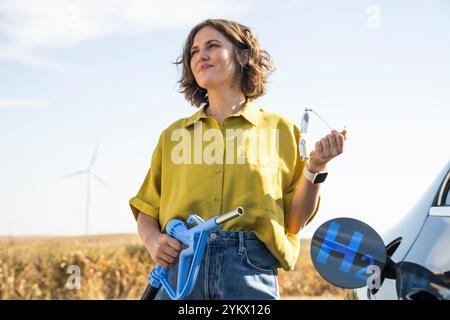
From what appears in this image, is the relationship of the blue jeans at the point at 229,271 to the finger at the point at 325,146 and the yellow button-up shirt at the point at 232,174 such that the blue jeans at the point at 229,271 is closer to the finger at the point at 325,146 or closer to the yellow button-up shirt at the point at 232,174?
the yellow button-up shirt at the point at 232,174

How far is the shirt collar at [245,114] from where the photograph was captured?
230 cm

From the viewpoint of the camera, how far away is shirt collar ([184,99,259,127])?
2.30m

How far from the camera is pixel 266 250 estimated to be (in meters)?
2.11

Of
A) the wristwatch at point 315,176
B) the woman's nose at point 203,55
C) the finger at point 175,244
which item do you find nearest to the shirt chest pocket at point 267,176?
the wristwatch at point 315,176

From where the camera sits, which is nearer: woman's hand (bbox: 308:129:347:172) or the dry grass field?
woman's hand (bbox: 308:129:347:172)

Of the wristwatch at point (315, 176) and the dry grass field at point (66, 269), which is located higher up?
the wristwatch at point (315, 176)

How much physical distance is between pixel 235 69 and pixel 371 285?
1.03 meters

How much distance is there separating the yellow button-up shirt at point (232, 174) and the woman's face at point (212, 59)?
0.12 m

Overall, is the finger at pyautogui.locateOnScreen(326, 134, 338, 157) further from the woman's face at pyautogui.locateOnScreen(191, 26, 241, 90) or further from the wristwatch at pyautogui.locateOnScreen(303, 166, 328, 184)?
the woman's face at pyautogui.locateOnScreen(191, 26, 241, 90)

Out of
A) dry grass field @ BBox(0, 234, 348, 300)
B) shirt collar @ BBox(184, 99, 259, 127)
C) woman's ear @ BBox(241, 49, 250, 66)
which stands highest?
woman's ear @ BBox(241, 49, 250, 66)

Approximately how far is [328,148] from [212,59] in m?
0.57

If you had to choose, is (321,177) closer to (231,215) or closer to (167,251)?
(167,251)

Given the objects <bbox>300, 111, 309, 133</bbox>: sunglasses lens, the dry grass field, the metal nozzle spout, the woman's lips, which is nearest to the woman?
the woman's lips
